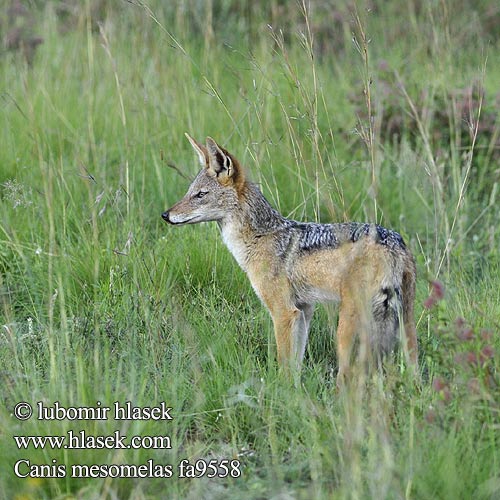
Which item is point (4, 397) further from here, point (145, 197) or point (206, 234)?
point (145, 197)

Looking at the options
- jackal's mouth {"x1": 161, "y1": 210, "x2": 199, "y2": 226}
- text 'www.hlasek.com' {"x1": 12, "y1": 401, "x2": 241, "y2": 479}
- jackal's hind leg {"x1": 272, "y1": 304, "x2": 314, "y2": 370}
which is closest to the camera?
text 'www.hlasek.com' {"x1": 12, "y1": 401, "x2": 241, "y2": 479}

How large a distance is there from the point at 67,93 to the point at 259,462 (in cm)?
523

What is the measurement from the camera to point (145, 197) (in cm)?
731

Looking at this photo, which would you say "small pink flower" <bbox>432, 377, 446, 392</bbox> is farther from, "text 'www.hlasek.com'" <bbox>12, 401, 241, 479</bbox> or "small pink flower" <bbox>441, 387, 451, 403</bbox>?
"text 'www.hlasek.com'" <bbox>12, 401, 241, 479</bbox>

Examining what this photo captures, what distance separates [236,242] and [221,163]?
48 cm

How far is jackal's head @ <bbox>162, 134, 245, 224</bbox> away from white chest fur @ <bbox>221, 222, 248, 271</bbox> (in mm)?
83

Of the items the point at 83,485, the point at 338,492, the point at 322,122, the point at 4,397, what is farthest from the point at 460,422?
the point at 322,122

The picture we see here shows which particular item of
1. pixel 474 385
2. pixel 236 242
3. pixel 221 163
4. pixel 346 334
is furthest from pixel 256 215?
pixel 474 385

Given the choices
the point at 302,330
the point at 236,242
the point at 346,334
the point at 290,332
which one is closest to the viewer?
the point at 346,334

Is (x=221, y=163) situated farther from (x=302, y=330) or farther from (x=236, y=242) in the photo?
(x=302, y=330)

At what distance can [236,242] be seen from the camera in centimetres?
584

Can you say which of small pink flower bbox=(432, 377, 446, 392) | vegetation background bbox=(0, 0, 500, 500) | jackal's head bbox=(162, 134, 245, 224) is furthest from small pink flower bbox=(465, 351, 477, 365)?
jackal's head bbox=(162, 134, 245, 224)

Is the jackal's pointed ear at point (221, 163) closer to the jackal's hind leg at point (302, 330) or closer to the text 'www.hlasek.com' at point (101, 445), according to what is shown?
the jackal's hind leg at point (302, 330)

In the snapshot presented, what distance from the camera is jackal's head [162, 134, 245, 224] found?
5797 millimetres
